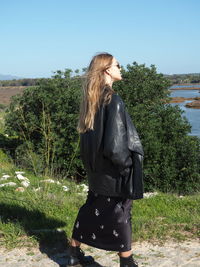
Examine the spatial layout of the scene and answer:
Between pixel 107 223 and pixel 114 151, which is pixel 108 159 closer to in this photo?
pixel 114 151

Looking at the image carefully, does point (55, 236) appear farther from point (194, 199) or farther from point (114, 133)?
point (194, 199)

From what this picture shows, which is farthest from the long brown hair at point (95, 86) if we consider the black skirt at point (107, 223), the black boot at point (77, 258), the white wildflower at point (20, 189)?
the white wildflower at point (20, 189)

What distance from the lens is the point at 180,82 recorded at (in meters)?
91.1

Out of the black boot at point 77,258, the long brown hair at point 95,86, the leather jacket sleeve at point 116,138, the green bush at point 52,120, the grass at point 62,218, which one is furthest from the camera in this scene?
the green bush at point 52,120

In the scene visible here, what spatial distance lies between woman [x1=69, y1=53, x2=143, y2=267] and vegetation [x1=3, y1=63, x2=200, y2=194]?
8076mm

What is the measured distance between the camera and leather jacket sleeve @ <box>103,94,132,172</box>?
10.1 feet

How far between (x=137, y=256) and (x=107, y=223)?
0.74 metres

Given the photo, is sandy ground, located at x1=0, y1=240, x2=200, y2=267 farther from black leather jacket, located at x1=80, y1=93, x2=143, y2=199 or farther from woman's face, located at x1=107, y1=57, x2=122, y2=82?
woman's face, located at x1=107, y1=57, x2=122, y2=82

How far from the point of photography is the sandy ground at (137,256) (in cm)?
368

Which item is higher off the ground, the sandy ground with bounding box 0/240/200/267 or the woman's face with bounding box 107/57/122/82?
the woman's face with bounding box 107/57/122/82

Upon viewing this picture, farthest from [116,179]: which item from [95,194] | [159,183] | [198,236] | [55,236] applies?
[159,183]

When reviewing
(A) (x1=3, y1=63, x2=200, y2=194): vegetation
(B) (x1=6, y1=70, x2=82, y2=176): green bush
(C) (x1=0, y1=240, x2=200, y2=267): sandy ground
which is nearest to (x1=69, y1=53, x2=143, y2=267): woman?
(C) (x1=0, y1=240, x2=200, y2=267): sandy ground

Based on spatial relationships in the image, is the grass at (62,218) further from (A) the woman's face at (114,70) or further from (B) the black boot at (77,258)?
(A) the woman's face at (114,70)

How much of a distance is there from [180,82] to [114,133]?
90831 millimetres
